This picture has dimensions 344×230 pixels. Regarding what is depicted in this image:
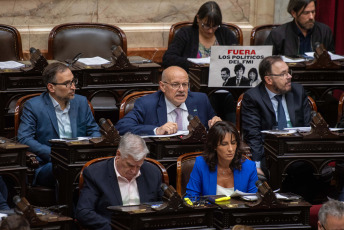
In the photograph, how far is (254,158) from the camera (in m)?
6.40

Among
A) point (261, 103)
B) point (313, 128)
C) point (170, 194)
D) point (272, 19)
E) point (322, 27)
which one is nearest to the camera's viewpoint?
point (170, 194)

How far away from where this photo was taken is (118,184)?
5309 millimetres

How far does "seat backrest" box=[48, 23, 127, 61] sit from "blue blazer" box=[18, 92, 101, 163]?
1.48 meters

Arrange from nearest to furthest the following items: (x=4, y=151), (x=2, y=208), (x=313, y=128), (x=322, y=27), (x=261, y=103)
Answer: (x=2, y=208), (x=4, y=151), (x=313, y=128), (x=261, y=103), (x=322, y=27)

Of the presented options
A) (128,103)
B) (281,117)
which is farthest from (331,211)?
(128,103)

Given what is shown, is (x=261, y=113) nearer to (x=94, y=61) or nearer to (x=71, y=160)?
(x=94, y=61)

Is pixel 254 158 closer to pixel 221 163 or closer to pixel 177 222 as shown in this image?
pixel 221 163

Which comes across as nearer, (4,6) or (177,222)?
(177,222)

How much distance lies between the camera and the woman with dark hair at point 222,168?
5.49 m

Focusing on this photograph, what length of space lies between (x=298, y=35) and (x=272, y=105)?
1475mm

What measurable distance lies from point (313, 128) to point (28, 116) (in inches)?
83.7

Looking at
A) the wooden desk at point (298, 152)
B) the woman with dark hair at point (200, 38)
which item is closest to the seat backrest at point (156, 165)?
the wooden desk at point (298, 152)

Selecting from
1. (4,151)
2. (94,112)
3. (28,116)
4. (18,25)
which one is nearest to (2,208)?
(4,151)

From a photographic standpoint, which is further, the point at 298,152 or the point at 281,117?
the point at 281,117
